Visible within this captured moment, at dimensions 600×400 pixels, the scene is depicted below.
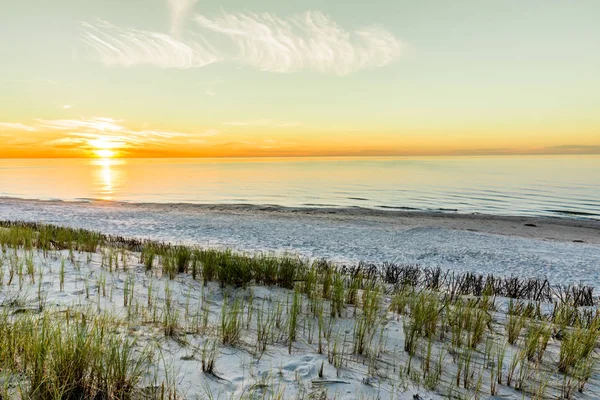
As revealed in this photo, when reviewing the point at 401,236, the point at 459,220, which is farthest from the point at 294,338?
the point at 459,220

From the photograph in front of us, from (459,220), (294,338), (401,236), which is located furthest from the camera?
(459,220)

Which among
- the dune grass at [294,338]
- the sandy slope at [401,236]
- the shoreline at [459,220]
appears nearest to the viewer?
the dune grass at [294,338]

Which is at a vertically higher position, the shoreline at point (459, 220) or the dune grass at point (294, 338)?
the dune grass at point (294, 338)

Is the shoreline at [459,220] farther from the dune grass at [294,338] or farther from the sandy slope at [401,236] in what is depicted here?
the dune grass at [294,338]

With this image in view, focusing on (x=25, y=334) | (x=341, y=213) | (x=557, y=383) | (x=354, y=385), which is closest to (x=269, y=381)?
(x=354, y=385)

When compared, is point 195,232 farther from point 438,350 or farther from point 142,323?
point 438,350

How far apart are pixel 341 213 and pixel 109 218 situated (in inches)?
714

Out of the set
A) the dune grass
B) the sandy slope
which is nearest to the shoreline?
the sandy slope

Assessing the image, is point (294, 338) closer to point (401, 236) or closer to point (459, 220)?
point (401, 236)

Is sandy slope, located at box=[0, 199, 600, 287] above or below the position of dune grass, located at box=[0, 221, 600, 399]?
below

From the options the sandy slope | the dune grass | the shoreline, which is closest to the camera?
the dune grass

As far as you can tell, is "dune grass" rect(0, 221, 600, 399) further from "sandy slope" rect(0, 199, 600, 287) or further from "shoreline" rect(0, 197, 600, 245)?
"shoreline" rect(0, 197, 600, 245)

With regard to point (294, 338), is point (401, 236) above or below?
below

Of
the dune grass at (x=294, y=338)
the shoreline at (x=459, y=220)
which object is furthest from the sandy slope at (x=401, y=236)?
the dune grass at (x=294, y=338)
